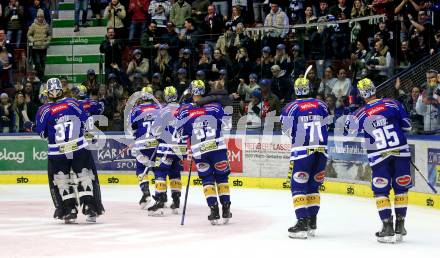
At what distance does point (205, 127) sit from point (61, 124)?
7.11 feet

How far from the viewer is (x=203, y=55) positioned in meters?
21.7

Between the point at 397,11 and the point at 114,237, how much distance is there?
966 centimetres

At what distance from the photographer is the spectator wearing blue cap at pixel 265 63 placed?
20.7m

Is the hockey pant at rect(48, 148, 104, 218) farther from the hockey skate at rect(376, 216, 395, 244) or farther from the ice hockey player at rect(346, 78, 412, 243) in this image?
the hockey skate at rect(376, 216, 395, 244)

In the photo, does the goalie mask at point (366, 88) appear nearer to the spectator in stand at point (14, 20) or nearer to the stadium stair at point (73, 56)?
the stadium stair at point (73, 56)

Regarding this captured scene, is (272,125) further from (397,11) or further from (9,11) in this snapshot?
(9,11)

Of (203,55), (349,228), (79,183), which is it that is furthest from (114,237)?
(203,55)

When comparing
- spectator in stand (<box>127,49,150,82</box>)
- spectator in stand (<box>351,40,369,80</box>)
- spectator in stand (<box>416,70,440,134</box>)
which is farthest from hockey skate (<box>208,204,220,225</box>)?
spectator in stand (<box>127,49,150,82</box>)

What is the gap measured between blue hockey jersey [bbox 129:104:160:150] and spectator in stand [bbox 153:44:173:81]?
17.2 feet

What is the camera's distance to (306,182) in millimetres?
13086

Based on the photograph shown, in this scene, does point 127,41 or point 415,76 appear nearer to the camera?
point 415,76

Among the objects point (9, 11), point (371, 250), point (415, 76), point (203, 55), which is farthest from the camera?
point (9, 11)

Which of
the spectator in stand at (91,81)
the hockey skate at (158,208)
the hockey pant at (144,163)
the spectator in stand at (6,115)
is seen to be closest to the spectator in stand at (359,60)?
the hockey pant at (144,163)

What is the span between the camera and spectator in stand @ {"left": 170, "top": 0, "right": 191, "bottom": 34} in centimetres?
2433
